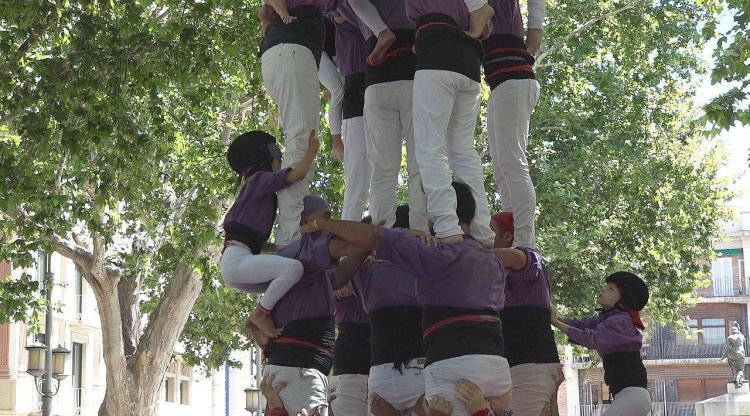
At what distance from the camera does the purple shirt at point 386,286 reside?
7402 millimetres

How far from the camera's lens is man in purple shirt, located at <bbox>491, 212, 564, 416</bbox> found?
7.68 meters

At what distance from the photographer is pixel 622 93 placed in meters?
28.3

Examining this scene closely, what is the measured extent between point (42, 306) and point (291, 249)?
18.2 m

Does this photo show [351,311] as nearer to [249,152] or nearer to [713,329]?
[249,152]

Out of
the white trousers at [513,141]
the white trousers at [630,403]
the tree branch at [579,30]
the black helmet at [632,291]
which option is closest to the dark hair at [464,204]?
the white trousers at [513,141]

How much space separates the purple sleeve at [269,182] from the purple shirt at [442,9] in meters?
1.31

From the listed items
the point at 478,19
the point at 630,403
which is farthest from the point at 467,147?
the point at 630,403

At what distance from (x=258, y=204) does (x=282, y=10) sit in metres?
1.49

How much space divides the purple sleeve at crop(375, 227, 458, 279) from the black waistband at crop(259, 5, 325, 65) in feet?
6.42

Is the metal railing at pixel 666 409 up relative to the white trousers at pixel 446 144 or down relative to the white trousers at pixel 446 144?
down

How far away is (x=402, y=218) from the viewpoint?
7957mm

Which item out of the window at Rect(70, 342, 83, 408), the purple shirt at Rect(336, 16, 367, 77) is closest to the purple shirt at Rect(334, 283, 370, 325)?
the purple shirt at Rect(336, 16, 367, 77)

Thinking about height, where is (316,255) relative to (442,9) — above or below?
below

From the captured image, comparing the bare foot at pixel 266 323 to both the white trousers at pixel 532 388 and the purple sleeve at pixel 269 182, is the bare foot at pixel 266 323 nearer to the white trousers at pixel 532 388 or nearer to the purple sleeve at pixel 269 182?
the purple sleeve at pixel 269 182
